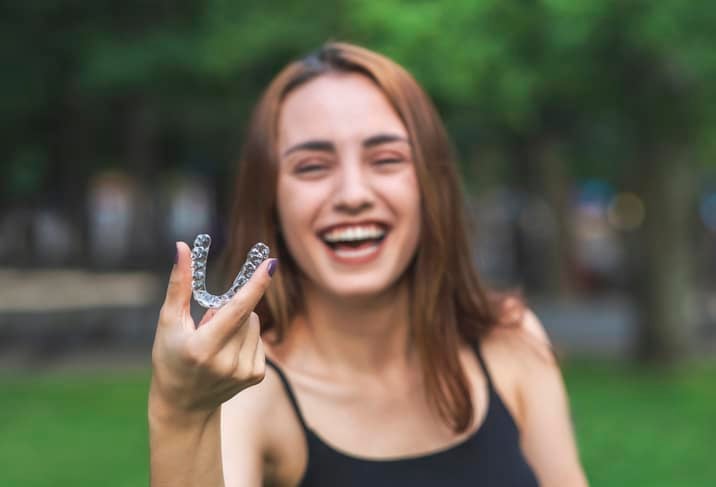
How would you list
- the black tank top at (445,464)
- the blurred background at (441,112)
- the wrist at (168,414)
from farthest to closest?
the blurred background at (441,112) → the black tank top at (445,464) → the wrist at (168,414)

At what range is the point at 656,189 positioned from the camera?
1110cm

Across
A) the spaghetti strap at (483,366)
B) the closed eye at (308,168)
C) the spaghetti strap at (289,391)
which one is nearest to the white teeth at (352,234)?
the closed eye at (308,168)

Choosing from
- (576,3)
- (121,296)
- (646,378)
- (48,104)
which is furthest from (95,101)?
(576,3)

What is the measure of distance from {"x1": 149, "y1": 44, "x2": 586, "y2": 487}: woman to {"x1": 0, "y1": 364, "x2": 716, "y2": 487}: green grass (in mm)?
4699

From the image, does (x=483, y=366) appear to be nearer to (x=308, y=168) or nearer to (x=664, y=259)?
(x=308, y=168)

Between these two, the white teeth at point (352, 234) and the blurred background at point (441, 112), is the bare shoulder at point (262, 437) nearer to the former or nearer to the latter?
the white teeth at point (352, 234)

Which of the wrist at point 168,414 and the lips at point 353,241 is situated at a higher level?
the lips at point 353,241

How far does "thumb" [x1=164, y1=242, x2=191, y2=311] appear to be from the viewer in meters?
1.53

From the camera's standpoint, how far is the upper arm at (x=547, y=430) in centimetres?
238

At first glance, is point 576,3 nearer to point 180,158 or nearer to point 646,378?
point 646,378

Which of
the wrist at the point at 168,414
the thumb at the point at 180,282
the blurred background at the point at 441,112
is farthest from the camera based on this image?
the blurred background at the point at 441,112

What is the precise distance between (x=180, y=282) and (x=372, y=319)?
886mm

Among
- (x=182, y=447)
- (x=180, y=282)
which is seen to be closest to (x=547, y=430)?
(x=182, y=447)

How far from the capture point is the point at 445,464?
2234mm
